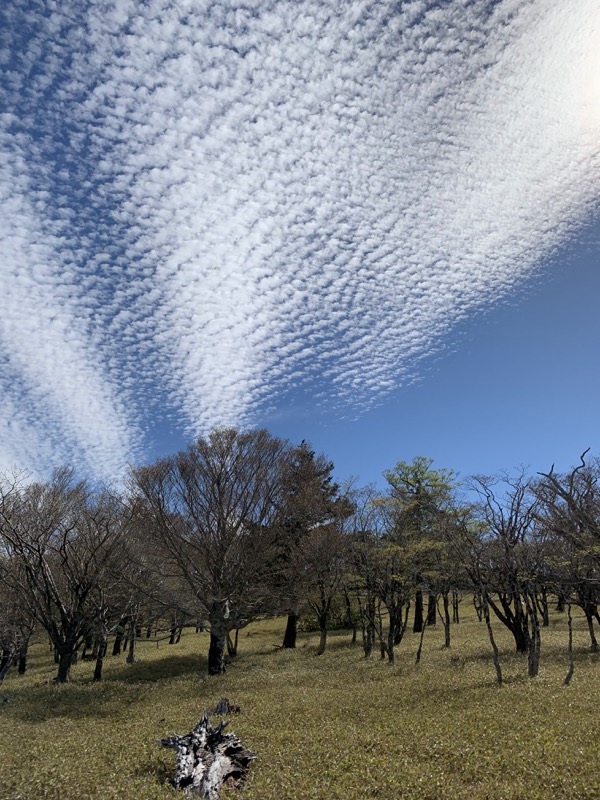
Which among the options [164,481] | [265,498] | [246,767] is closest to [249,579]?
[265,498]

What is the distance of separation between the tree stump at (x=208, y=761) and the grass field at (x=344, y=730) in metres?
0.30

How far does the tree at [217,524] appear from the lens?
1032 inches

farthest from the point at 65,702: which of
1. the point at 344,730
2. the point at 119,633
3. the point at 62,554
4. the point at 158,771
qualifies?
the point at 119,633

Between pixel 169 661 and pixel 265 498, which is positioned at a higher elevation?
pixel 265 498

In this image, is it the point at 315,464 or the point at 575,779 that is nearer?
the point at 575,779

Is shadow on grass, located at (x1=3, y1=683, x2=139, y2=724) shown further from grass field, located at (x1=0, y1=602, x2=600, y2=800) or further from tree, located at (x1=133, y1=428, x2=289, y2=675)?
tree, located at (x1=133, y1=428, x2=289, y2=675)

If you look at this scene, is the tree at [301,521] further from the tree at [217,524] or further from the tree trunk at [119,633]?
the tree trunk at [119,633]

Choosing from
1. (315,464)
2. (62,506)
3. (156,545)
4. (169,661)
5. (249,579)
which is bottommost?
(169,661)

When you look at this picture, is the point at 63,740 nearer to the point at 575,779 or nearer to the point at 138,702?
the point at 138,702


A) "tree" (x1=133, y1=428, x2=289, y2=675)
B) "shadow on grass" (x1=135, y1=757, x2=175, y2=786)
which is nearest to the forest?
"tree" (x1=133, y1=428, x2=289, y2=675)

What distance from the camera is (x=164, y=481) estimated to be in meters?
27.0

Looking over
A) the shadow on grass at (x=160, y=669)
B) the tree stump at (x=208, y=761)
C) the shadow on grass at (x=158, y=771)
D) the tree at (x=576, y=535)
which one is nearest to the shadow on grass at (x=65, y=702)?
the shadow on grass at (x=160, y=669)

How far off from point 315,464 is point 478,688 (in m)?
22.3

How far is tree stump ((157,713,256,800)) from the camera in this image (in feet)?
32.8
